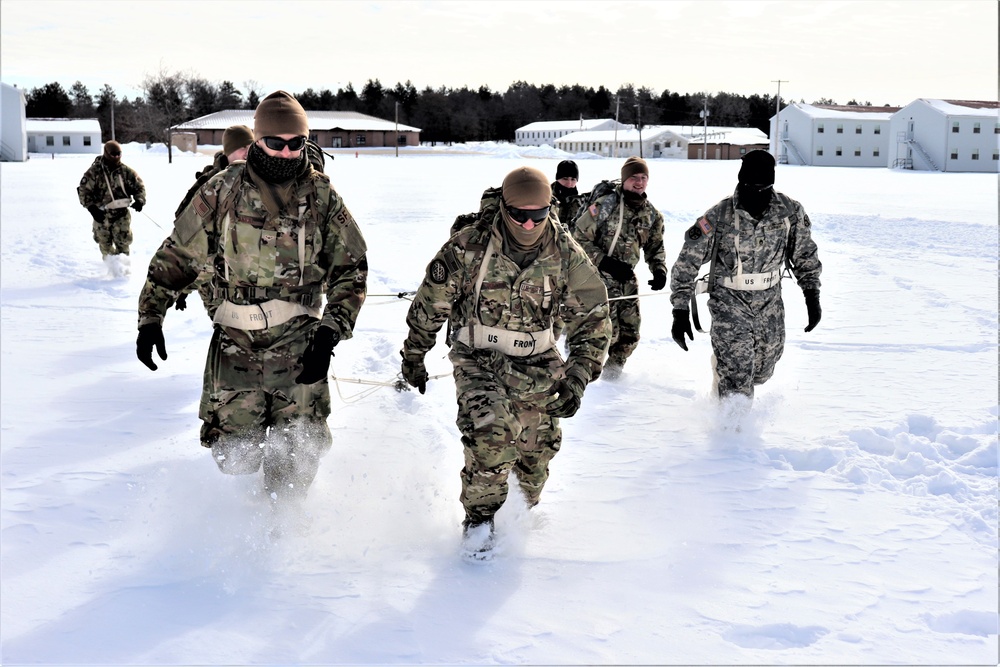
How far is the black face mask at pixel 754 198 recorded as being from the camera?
242 inches

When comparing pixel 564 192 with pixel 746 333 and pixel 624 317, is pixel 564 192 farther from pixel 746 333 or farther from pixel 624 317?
pixel 746 333

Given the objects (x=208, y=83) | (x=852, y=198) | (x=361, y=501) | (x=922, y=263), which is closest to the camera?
(x=361, y=501)

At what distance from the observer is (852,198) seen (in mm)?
29969

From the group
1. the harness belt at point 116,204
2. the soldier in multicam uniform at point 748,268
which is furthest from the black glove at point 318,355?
the harness belt at point 116,204

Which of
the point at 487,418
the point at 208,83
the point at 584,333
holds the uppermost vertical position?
the point at 208,83

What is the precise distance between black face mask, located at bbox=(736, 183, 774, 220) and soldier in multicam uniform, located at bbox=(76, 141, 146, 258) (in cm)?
903

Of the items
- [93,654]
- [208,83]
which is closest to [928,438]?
[93,654]

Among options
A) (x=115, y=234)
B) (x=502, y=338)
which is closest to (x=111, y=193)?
(x=115, y=234)

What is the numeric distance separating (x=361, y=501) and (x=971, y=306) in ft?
31.2

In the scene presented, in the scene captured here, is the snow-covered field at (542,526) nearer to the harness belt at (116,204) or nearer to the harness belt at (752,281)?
the harness belt at (752,281)

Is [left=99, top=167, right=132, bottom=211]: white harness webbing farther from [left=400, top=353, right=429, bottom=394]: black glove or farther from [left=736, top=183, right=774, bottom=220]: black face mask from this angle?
[left=400, top=353, right=429, bottom=394]: black glove

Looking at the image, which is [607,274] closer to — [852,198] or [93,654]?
[93,654]

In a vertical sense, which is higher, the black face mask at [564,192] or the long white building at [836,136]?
the long white building at [836,136]

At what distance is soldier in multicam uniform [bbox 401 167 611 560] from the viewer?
4.23 metres
